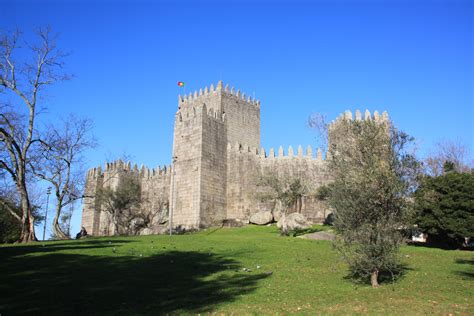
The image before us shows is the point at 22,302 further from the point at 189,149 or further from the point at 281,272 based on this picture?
the point at 189,149

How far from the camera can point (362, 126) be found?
1359 centimetres

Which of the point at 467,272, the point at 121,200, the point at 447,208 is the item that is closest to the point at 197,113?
the point at 121,200

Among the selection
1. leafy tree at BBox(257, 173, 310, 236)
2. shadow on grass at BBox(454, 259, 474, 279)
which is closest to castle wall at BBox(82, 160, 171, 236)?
leafy tree at BBox(257, 173, 310, 236)

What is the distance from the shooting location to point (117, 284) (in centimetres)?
1181

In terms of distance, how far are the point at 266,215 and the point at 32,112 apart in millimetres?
20125

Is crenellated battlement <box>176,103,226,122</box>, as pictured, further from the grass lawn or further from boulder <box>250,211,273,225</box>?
the grass lawn

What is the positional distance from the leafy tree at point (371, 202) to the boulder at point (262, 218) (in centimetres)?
2360

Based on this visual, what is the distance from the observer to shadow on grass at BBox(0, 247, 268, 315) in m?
9.59

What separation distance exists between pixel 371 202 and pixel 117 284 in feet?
24.3

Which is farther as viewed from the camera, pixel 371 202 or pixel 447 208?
pixel 447 208

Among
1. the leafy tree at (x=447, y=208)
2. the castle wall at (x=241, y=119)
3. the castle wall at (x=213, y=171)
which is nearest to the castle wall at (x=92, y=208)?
the castle wall at (x=213, y=171)

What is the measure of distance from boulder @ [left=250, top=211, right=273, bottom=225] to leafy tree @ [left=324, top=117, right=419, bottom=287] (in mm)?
23595

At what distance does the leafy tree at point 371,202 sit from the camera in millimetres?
12391

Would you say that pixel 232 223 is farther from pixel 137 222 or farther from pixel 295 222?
pixel 137 222
